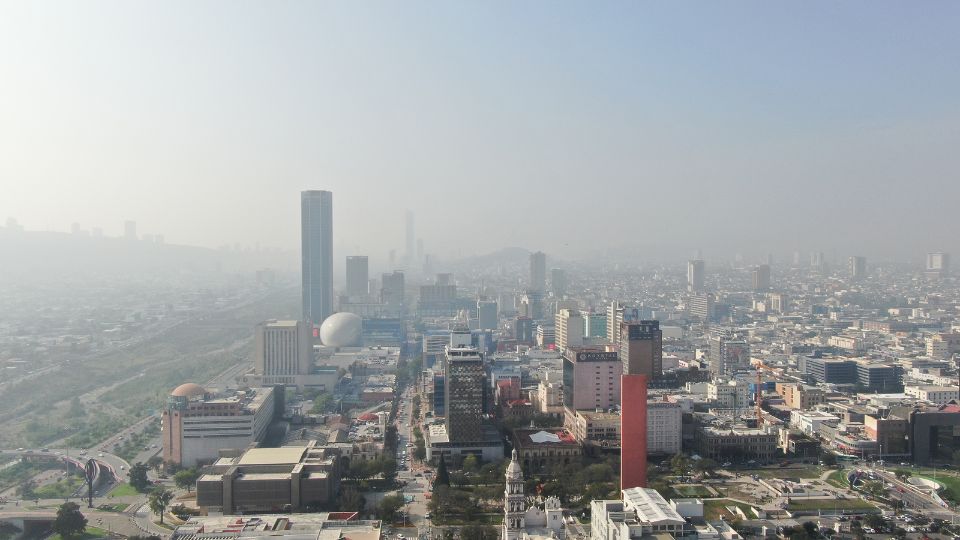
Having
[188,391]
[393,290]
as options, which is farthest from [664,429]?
[393,290]

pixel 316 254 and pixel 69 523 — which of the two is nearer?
pixel 69 523

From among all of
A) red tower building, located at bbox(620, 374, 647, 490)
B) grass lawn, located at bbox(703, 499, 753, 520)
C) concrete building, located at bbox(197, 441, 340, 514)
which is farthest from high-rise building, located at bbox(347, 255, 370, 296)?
grass lawn, located at bbox(703, 499, 753, 520)

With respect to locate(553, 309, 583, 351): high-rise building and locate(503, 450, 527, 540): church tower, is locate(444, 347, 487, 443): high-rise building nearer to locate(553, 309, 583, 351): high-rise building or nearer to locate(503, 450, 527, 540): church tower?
locate(503, 450, 527, 540): church tower

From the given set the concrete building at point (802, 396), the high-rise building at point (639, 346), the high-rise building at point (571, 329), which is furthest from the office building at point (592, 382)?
the high-rise building at point (571, 329)

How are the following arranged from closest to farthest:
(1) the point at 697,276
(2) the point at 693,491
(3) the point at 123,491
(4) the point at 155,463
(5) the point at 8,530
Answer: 1. (5) the point at 8,530
2. (2) the point at 693,491
3. (3) the point at 123,491
4. (4) the point at 155,463
5. (1) the point at 697,276

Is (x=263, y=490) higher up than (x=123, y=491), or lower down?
higher up

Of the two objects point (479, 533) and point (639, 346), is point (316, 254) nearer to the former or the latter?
point (639, 346)

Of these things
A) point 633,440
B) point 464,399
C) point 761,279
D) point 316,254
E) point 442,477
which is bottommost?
point 442,477

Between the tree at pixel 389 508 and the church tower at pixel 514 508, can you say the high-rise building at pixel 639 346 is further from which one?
the church tower at pixel 514 508
